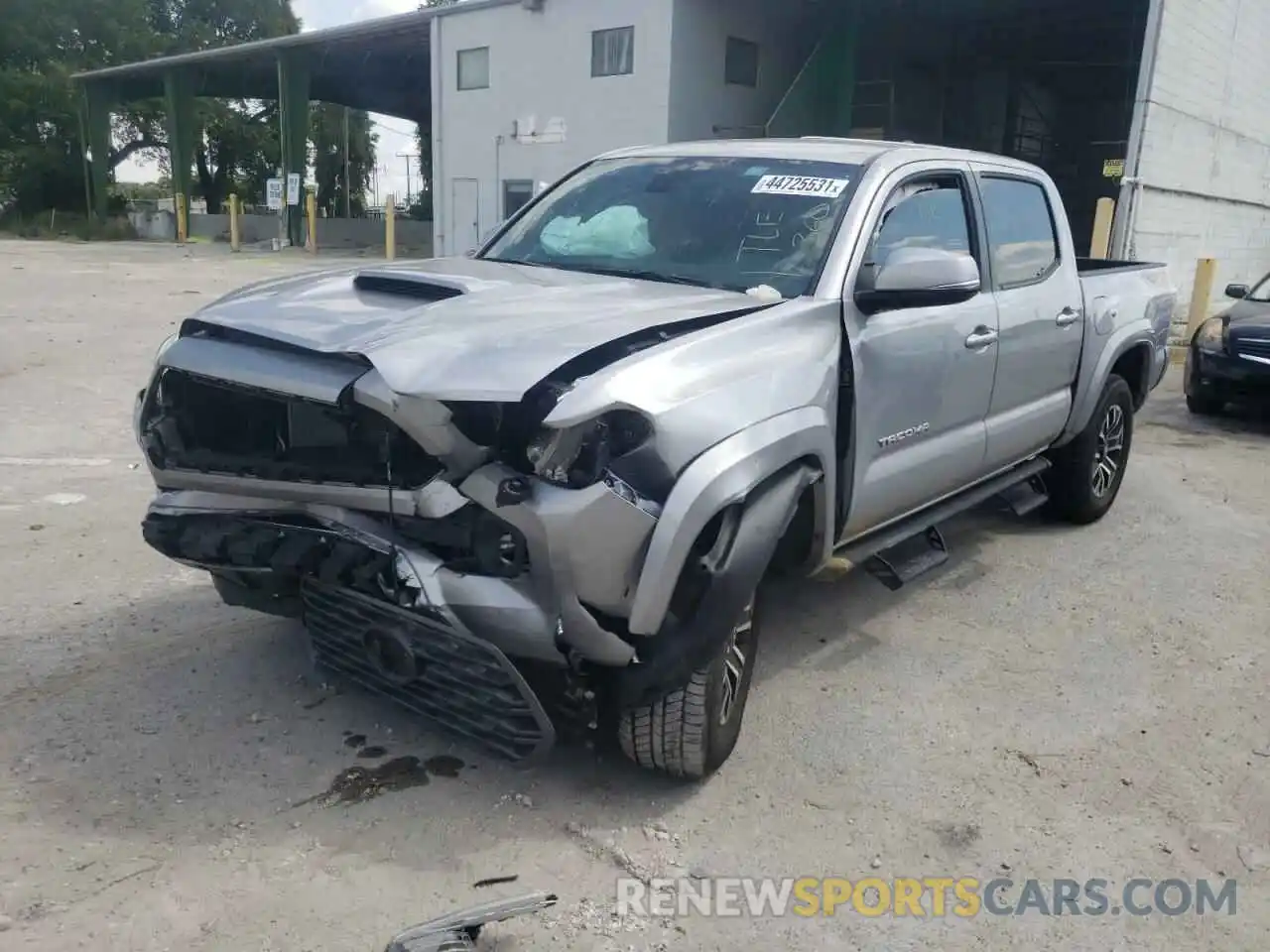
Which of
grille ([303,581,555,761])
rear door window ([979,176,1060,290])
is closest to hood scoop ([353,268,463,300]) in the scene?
grille ([303,581,555,761])

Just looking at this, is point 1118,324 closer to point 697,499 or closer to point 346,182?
point 697,499

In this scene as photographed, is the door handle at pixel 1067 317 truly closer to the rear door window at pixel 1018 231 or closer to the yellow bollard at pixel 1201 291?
the rear door window at pixel 1018 231

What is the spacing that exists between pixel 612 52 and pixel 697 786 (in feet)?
69.7

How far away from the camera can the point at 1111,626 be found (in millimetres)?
4594

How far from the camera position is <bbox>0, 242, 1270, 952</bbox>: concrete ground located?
266cm

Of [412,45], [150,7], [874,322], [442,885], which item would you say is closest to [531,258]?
[874,322]

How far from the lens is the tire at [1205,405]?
9320mm

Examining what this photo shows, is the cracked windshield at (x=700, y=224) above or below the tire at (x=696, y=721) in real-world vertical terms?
above

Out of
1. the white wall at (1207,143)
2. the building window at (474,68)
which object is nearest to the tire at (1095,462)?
the white wall at (1207,143)

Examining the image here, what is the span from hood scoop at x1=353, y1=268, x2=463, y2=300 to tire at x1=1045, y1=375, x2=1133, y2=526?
12.1 ft

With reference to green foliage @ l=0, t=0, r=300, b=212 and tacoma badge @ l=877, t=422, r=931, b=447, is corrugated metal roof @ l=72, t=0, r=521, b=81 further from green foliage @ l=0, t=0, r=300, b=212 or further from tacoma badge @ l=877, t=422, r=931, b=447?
tacoma badge @ l=877, t=422, r=931, b=447

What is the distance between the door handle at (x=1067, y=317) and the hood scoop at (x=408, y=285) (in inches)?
119

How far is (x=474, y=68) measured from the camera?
24.8m

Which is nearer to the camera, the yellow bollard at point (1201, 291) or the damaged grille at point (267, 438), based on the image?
the damaged grille at point (267, 438)
